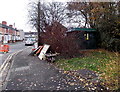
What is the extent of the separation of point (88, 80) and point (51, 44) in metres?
6.24

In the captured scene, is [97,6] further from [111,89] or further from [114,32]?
[111,89]

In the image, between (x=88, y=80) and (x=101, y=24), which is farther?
(x=101, y=24)

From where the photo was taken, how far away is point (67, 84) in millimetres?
4191

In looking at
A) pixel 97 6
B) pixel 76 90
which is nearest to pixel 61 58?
pixel 76 90

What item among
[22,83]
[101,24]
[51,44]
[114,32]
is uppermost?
[101,24]

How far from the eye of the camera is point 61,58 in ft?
29.1

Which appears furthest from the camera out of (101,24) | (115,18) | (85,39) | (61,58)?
(85,39)

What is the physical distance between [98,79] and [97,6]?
327 inches

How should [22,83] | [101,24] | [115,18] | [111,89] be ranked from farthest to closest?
1. [101,24]
2. [115,18]
3. [22,83]
4. [111,89]

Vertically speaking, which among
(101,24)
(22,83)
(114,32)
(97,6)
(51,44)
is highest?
(97,6)

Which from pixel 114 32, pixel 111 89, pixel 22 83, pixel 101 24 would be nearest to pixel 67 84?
pixel 111 89

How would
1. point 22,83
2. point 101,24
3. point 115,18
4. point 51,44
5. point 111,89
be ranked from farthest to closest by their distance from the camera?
point 101,24 < point 51,44 < point 115,18 < point 22,83 < point 111,89

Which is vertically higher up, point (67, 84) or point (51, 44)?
point (51, 44)

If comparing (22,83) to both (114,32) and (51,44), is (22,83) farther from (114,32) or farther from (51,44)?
(114,32)
